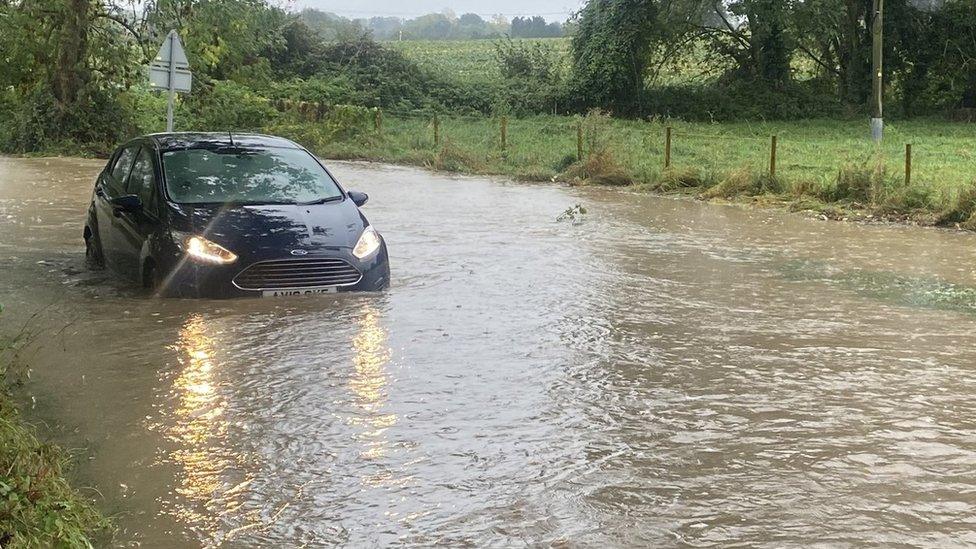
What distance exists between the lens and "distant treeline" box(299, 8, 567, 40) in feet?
167

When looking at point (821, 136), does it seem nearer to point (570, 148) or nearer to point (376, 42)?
point (570, 148)

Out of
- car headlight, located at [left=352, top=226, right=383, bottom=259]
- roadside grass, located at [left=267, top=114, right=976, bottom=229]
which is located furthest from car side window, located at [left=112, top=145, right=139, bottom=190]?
roadside grass, located at [left=267, top=114, right=976, bottom=229]

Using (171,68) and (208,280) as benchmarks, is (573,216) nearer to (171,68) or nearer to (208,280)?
(171,68)

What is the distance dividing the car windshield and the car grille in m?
0.89

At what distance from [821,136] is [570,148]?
10.7 meters

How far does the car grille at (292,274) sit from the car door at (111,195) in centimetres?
194

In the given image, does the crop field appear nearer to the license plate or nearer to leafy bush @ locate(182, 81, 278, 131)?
leafy bush @ locate(182, 81, 278, 131)

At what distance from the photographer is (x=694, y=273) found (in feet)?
38.7

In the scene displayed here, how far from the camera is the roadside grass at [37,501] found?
3.71 m

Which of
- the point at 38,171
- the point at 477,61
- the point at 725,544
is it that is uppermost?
the point at 477,61

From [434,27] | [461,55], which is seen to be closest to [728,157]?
[461,55]

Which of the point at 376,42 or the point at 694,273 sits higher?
the point at 376,42

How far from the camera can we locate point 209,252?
8.95m

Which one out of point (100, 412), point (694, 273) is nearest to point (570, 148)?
point (694, 273)
